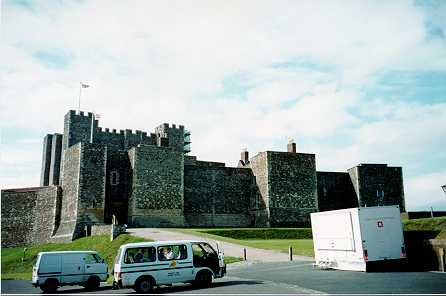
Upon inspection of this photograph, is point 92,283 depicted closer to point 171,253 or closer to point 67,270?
point 67,270

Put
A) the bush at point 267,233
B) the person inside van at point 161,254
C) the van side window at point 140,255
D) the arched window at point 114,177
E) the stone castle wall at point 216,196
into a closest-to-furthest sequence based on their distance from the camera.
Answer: the van side window at point 140,255 < the person inside van at point 161,254 < the bush at point 267,233 < the arched window at point 114,177 < the stone castle wall at point 216,196

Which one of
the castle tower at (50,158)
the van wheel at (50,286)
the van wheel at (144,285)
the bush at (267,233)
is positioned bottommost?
the van wheel at (50,286)

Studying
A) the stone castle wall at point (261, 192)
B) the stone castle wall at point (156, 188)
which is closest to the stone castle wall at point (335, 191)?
the stone castle wall at point (261, 192)

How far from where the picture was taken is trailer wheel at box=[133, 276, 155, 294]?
13.0 m

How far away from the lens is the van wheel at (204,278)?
44.8ft

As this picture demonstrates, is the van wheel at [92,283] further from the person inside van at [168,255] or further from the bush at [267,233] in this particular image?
the bush at [267,233]

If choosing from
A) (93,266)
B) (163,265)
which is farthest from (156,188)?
(163,265)

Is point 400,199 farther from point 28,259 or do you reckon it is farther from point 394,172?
point 28,259

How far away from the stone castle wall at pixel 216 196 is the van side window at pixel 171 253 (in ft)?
85.3

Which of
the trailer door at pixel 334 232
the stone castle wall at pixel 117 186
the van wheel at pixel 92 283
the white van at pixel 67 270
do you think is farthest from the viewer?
the stone castle wall at pixel 117 186

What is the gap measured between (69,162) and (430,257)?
103ft

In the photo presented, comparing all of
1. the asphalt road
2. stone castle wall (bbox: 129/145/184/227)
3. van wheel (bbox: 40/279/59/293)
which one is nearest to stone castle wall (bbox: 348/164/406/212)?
stone castle wall (bbox: 129/145/184/227)

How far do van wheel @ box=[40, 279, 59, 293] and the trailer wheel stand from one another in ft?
17.7

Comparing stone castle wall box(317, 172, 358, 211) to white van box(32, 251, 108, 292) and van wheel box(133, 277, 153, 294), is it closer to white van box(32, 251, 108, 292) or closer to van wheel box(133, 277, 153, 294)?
white van box(32, 251, 108, 292)
